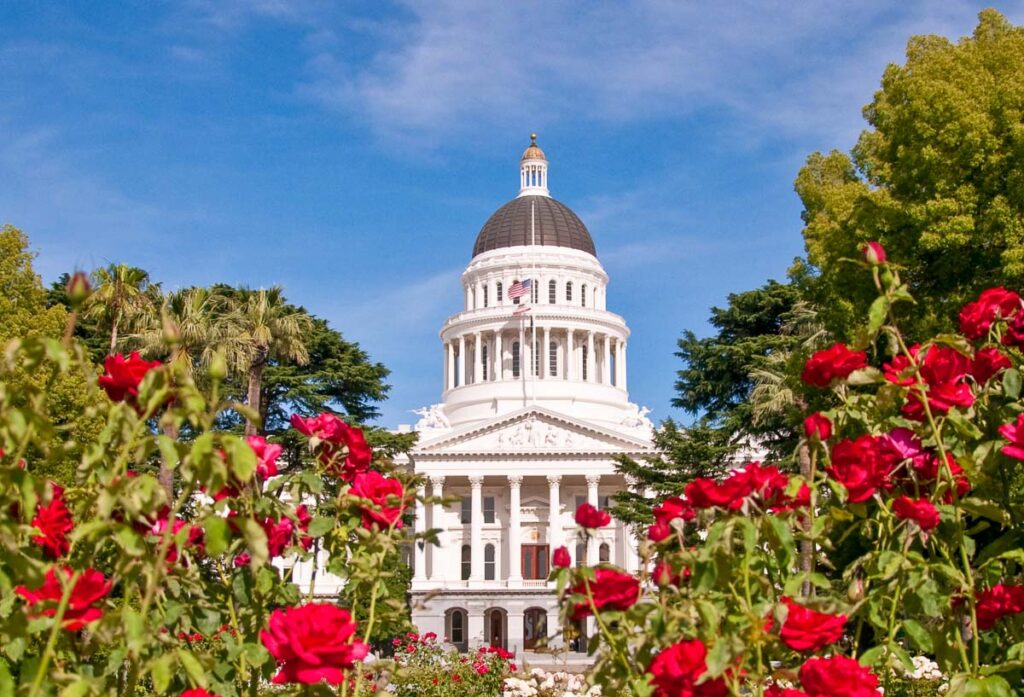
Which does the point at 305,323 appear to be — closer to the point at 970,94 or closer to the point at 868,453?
the point at 970,94

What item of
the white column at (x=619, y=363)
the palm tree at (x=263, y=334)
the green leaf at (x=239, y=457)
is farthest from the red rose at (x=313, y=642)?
the white column at (x=619, y=363)

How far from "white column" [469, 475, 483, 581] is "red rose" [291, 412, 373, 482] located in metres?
64.4

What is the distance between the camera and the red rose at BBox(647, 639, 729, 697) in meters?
4.34

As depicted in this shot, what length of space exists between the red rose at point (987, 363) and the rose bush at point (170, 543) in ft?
8.84

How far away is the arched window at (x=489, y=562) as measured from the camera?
72.9 m

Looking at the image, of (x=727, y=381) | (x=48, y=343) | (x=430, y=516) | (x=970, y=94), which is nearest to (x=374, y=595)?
(x=48, y=343)

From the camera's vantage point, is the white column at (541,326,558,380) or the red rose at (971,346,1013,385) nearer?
the red rose at (971,346,1013,385)

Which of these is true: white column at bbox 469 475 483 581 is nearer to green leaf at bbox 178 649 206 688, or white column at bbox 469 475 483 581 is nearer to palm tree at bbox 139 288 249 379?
palm tree at bbox 139 288 249 379

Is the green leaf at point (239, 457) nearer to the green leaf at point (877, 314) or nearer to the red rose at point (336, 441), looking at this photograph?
the red rose at point (336, 441)

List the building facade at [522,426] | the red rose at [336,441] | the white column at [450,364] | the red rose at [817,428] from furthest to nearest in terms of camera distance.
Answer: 1. the white column at [450,364]
2. the building facade at [522,426]
3. the red rose at [336,441]
4. the red rose at [817,428]

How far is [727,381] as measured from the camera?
49.1 m

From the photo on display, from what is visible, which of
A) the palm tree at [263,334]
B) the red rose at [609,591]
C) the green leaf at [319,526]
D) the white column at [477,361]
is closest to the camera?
the red rose at [609,591]

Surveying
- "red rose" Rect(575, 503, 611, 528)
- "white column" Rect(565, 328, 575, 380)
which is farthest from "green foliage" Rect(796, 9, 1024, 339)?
"white column" Rect(565, 328, 575, 380)

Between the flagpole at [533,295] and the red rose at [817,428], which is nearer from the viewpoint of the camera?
the red rose at [817,428]
